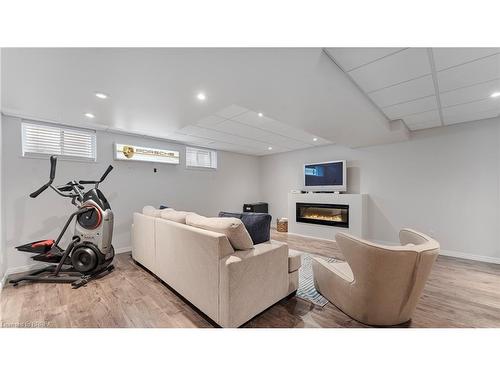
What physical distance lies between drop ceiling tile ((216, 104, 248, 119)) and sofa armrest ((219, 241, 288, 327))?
1875 millimetres

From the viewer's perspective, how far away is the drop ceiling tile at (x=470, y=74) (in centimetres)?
182

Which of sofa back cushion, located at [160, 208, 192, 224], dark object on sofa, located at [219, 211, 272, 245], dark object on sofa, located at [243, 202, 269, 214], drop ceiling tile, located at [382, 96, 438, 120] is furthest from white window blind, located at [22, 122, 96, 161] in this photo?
drop ceiling tile, located at [382, 96, 438, 120]

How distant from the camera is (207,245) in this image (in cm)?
172

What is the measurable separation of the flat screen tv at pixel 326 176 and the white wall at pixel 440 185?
273 millimetres

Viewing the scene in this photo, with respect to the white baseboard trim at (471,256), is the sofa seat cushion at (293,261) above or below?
above

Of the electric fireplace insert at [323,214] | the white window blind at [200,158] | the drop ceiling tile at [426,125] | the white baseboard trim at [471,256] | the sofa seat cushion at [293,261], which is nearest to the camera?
the sofa seat cushion at [293,261]

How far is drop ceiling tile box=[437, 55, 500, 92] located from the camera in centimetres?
182

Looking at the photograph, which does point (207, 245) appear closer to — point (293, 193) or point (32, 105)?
point (32, 105)

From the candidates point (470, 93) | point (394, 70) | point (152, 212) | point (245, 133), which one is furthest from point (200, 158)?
point (470, 93)

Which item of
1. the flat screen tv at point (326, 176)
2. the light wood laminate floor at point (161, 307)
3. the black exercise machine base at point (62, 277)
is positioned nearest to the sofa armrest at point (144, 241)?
the light wood laminate floor at point (161, 307)

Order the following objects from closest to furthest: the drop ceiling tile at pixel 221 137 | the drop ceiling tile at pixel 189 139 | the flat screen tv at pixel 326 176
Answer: the drop ceiling tile at pixel 221 137, the drop ceiling tile at pixel 189 139, the flat screen tv at pixel 326 176

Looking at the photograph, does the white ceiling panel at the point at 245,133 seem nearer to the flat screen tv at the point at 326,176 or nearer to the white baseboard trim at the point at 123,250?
the flat screen tv at the point at 326,176

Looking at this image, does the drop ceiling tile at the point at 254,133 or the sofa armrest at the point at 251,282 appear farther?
the drop ceiling tile at the point at 254,133
